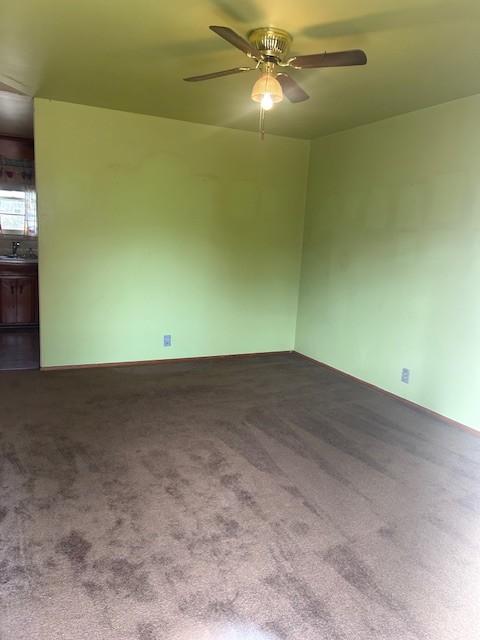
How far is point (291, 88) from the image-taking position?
2551 millimetres

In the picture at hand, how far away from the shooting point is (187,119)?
4242mm

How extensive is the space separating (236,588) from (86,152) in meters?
3.77

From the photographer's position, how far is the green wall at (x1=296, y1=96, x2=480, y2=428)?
328 cm

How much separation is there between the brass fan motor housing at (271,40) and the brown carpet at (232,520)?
2362mm

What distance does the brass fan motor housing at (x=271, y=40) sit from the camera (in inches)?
90.6

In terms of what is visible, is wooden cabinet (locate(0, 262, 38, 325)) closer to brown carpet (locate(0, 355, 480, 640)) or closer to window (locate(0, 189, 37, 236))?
window (locate(0, 189, 37, 236))

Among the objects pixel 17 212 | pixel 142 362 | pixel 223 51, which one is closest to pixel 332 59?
pixel 223 51

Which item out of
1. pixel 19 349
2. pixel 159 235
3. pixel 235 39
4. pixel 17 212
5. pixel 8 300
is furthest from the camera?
pixel 17 212

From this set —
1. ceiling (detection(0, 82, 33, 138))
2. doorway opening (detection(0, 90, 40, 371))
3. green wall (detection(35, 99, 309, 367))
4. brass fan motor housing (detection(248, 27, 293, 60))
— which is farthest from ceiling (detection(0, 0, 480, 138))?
doorway opening (detection(0, 90, 40, 371))

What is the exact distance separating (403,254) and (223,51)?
221 centimetres

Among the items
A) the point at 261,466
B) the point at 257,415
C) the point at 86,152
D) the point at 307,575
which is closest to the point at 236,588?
the point at 307,575

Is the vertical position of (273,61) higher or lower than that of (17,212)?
higher

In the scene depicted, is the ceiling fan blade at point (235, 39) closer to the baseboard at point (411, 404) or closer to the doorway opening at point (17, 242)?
the baseboard at point (411, 404)

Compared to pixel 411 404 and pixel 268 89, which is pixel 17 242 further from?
Result: pixel 411 404
